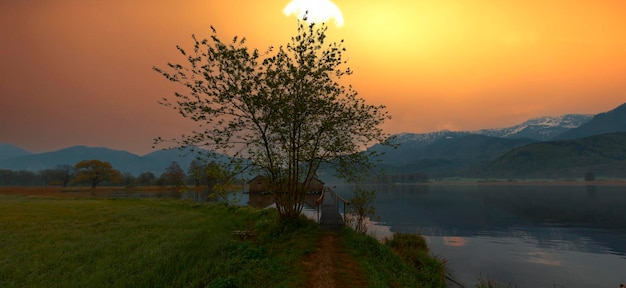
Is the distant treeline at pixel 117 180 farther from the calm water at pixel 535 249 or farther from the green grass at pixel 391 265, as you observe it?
the green grass at pixel 391 265

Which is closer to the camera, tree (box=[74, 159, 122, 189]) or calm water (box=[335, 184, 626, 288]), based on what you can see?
calm water (box=[335, 184, 626, 288])

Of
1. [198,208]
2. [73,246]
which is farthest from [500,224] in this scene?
[73,246]

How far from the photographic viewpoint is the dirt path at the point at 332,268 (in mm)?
11273

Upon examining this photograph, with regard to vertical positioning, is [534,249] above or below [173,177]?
below

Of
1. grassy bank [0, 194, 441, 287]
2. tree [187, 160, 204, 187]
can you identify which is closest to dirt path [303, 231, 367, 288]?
grassy bank [0, 194, 441, 287]

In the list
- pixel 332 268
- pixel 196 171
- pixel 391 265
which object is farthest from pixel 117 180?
pixel 391 265

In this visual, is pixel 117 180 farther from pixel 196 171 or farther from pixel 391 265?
pixel 391 265

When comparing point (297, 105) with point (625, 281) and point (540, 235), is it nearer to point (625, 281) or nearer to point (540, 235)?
point (625, 281)

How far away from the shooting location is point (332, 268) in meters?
12.7

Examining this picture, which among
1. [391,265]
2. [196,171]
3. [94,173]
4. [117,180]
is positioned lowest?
[391,265]

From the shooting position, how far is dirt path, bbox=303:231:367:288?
1127 cm

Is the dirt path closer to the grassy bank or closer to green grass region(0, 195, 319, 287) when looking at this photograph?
the grassy bank

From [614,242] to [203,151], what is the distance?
4805 cm

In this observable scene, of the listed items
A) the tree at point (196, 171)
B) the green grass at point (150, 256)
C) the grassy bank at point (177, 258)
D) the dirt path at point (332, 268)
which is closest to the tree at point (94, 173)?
the tree at point (196, 171)
